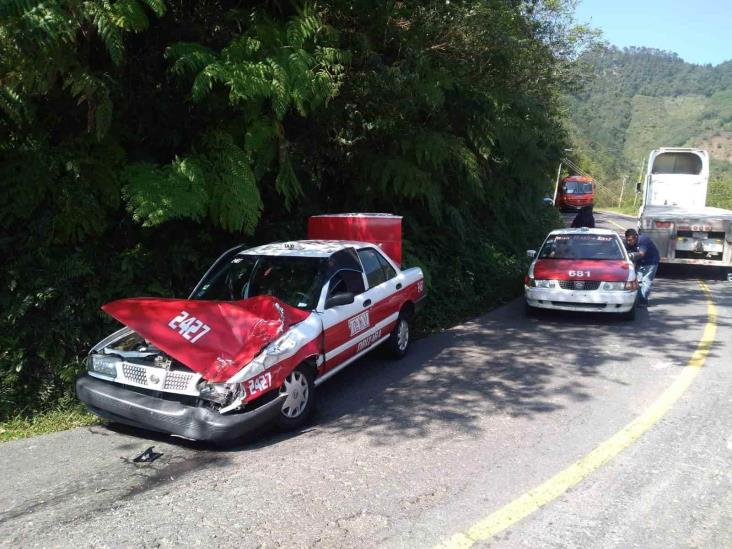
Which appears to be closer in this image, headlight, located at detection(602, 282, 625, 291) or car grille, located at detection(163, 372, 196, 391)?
car grille, located at detection(163, 372, 196, 391)

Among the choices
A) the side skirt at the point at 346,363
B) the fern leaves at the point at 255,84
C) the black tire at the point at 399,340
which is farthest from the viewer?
the black tire at the point at 399,340

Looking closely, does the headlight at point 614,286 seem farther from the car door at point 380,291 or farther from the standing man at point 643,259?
the car door at point 380,291

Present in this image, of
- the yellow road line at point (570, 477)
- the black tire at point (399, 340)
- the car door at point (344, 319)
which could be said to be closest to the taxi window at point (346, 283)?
the car door at point (344, 319)

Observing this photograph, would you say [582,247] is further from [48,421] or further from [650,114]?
[650,114]

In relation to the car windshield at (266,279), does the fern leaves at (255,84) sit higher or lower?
higher

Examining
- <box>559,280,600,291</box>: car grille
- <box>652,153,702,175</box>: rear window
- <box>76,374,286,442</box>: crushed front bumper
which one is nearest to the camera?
<box>76,374,286,442</box>: crushed front bumper

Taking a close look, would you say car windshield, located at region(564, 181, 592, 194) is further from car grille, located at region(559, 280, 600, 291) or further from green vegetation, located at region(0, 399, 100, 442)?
green vegetation, located at region(0, 399, 100, 442)

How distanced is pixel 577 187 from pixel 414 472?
35.4m

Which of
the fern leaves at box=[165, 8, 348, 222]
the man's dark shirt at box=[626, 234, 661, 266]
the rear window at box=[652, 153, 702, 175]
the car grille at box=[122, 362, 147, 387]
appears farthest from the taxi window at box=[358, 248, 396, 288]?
the rear window at box=[652, 153, 702, 175]

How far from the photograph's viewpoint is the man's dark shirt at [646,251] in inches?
439

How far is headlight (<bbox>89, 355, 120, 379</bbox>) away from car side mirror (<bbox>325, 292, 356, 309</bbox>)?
1943mm

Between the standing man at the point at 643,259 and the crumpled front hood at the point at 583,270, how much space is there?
127 centimetres

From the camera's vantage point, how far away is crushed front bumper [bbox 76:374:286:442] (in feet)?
14.8

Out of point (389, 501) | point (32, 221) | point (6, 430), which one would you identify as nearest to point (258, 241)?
point (32, 221)
